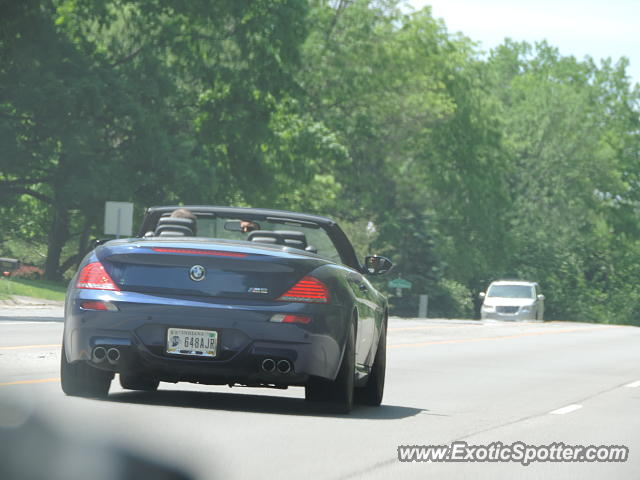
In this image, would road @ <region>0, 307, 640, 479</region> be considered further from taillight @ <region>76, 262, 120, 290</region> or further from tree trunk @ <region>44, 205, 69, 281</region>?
tree trunk @ <region>44, 205, 69, 281</region>

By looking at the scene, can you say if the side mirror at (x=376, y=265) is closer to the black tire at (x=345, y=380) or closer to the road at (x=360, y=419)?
the road at (x=360, y=419)

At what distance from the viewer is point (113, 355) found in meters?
8.95

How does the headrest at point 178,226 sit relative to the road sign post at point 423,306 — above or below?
above

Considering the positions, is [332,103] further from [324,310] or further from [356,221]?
[324,310]

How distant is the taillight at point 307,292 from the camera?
9.09 m

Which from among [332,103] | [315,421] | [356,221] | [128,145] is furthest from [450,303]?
[315,421]

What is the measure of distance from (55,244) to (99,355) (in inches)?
1697

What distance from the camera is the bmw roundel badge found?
9.01 m

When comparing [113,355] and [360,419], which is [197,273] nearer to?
[113,355]

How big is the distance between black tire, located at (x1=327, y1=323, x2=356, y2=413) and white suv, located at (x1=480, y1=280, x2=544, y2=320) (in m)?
42.0

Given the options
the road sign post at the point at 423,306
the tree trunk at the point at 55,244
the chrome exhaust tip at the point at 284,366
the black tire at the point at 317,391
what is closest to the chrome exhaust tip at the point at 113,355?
the chrome exhaust tip at the point at 284,366

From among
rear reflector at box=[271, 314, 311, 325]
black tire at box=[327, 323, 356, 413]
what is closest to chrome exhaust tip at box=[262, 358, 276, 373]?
rear reflector at box=[271, 314, 311, 325]

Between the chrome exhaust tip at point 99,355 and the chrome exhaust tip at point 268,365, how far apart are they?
1.01 m

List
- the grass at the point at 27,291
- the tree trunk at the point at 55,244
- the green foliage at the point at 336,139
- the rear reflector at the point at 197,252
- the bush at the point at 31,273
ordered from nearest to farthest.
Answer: the rear reflector at the point at 197,252, the grass at the point at 27,291, the green foliage at the point at 336,139, the tree trunk at the point at 55,244, the bush at the point at 31,273
